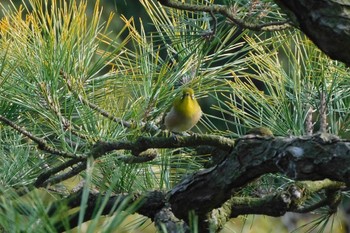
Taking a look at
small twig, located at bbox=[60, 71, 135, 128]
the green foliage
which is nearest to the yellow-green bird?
the green foliage

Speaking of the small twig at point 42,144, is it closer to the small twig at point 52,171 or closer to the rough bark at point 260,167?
the small twig at point 52,171

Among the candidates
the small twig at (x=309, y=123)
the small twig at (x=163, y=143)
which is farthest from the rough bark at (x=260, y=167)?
the small twig at (x=309, y=123)

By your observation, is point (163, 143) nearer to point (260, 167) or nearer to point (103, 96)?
point (260, 167)

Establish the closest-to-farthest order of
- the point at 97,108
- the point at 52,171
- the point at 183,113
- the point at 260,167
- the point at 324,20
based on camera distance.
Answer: the point at 324,20 < the point at 260,167 < the point at 52,171 < the point at 97,108 < the point at 183,113

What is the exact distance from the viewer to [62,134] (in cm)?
118

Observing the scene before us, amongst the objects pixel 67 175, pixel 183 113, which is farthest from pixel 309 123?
pixel 67 175

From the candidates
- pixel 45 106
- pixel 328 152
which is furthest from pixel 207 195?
pixel 45 106

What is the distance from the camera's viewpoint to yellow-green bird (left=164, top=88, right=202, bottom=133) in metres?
1.44

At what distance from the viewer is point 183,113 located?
1.51m

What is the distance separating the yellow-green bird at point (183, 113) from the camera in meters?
1.44

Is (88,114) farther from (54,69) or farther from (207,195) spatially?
(207,195)

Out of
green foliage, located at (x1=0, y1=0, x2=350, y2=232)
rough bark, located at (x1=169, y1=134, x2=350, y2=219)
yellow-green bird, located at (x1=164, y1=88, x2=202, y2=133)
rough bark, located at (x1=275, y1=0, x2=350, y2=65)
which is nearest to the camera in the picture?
rough bark, located at (x1=275, y1=0, x2=350, y2=65)

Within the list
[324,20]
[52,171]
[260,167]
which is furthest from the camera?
[52,171]

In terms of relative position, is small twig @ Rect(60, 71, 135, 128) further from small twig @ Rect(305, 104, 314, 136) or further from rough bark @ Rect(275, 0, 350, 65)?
rough bark @ Rect(275, 0, 350, 65)
